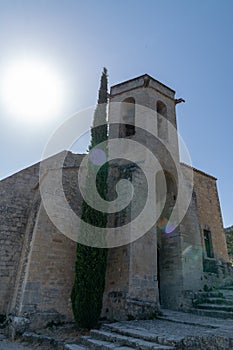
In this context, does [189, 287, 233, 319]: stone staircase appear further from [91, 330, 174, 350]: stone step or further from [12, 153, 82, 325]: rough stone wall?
[12, 153, 82, 325]: rough stone wall

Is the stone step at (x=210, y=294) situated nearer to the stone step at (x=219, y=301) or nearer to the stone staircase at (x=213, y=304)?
the stone staircase at (x=213, y=304)

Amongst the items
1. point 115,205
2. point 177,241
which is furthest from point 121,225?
point 177,241

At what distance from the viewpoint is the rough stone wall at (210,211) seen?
12330mm

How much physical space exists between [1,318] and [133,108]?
9437mm

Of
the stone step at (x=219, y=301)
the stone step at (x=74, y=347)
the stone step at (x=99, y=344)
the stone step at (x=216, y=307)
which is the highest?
the stone step at (x=219, y=301)

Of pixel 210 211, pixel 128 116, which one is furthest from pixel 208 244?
pixel 128 116

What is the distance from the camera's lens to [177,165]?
10.6m

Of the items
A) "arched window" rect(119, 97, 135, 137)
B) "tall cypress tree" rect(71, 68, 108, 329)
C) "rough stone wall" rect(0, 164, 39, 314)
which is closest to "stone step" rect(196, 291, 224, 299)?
"tall cypress tree" rect(71, 68, 108, 329)

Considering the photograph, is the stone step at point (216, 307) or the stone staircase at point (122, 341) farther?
the stone step at point (216, 307)

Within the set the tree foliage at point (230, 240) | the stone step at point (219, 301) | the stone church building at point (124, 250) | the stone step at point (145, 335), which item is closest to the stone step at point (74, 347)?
the stone step at point (145, 335)

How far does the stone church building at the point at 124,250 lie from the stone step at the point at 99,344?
1492 mm

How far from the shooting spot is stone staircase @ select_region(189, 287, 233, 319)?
6688mm

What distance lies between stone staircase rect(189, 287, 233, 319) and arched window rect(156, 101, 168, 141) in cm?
625

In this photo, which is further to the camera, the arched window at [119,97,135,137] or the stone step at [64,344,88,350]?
the arched window at [119,97,135,137]
